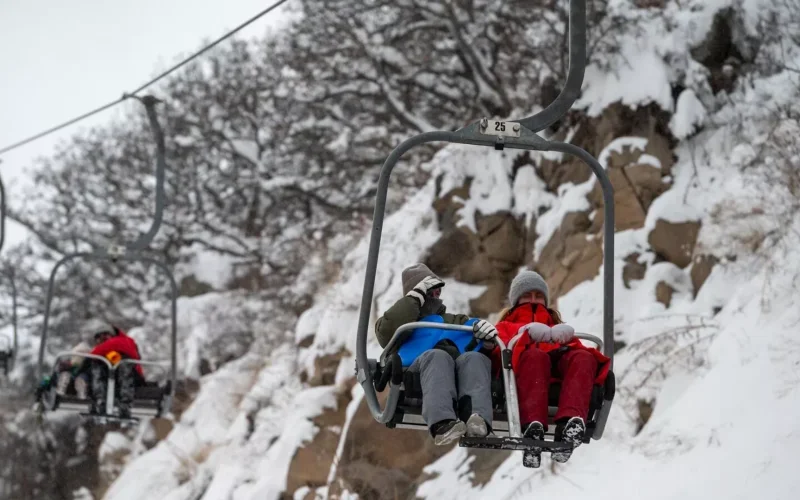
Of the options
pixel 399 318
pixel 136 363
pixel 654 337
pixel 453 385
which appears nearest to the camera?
pixel 453 385

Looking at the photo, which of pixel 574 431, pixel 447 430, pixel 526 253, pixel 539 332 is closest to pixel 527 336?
pixel 539 332

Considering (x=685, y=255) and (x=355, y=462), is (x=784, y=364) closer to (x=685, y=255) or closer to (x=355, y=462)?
(x=685, y=255)

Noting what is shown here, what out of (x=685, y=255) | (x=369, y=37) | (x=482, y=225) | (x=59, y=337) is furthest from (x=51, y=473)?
(x=685, y=255)

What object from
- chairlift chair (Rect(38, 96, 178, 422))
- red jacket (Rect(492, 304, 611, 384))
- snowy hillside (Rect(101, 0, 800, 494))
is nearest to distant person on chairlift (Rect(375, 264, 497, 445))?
red jacket (Rect(492, 304, 611, 384))

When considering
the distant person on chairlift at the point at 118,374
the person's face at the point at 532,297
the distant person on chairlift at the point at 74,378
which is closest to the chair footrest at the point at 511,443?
the person's face at the point at 532,297

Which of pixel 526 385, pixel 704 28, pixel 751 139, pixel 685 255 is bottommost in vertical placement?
pixel 526 385

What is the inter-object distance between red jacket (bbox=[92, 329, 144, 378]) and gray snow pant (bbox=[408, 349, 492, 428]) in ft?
16.6

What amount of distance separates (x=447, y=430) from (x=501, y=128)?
1.48 metres

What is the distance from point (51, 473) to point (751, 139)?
15.9m

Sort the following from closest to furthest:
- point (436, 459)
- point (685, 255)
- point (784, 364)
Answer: point (784, 364)
point (685, 255)
point (436, 459)

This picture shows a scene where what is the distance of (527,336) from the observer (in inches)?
185

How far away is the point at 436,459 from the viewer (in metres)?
10.1

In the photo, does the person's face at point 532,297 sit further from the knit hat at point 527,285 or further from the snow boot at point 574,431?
the snow boot at point 574,431

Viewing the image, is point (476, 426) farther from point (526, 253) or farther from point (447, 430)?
point (526, 253)
